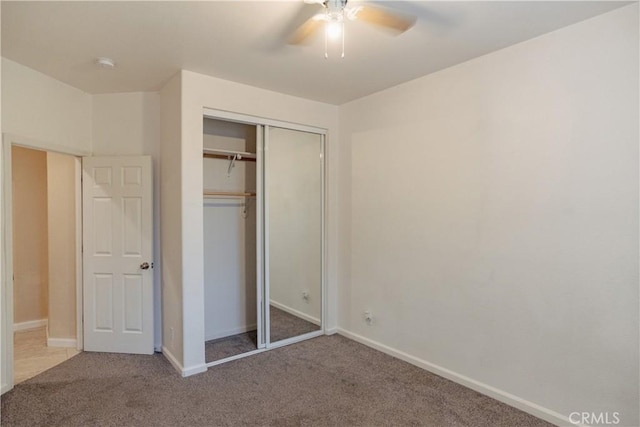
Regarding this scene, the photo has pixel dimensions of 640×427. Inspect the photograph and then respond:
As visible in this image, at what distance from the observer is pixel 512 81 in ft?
8.51

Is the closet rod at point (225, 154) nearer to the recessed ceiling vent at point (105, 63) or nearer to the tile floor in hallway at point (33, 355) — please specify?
the recessed ceiling vent at point (105, 63)

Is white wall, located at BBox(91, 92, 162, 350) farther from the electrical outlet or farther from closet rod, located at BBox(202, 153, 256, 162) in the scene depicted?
the electrical outlet

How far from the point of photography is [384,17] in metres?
1.80

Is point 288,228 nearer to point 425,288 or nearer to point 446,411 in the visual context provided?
point 425,288

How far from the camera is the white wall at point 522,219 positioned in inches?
84.2

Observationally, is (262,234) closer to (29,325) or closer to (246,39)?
(246,39)

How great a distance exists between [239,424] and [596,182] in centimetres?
284

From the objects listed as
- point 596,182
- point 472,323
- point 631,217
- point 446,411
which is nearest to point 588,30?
point 596,182

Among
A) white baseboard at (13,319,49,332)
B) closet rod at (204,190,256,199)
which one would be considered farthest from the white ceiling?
white baseboard at (13,319,49,332)

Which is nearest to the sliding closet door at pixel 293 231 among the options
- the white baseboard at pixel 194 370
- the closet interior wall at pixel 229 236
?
the closet interior wall at pixel 229 236

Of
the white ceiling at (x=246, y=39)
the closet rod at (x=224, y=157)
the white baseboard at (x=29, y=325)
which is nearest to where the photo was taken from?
the white ceiling at (x=246, y=39)

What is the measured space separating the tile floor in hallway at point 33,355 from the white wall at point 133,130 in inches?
35.9

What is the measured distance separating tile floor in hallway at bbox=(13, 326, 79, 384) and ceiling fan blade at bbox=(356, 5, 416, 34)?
3.83 meters

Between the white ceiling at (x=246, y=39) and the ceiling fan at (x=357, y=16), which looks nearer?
the ceiling fan at (x=357, y=16)
